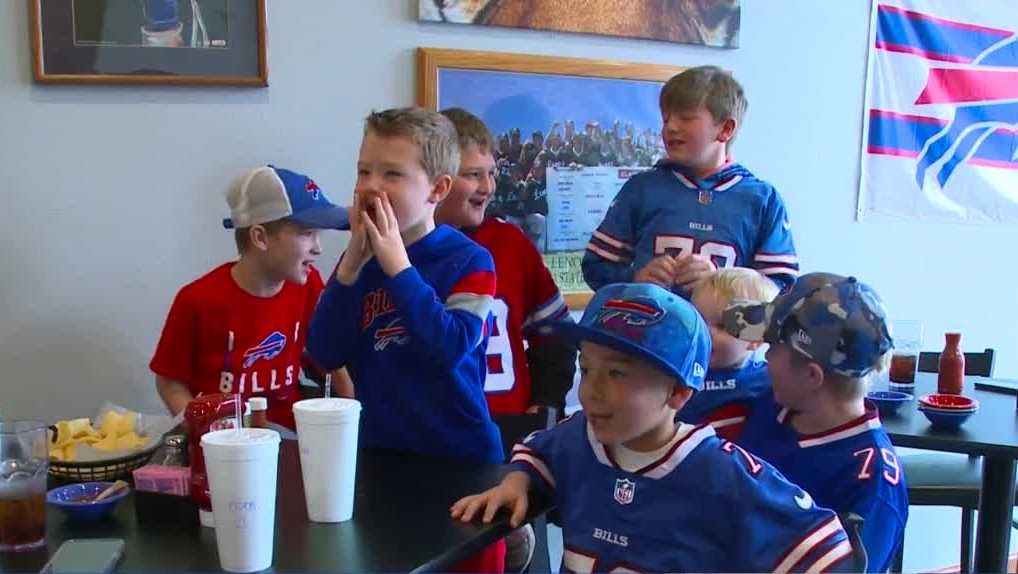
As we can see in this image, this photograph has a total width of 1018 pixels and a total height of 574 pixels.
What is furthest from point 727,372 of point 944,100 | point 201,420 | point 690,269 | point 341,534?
point 944,100

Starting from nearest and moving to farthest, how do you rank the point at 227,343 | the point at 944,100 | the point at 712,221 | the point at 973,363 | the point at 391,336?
the point at 391,336 < the point at 227,343 < the point at 712,221 < the point at 973,363 < the point at 944,100

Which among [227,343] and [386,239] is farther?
[227,343]

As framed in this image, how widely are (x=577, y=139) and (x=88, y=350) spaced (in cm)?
144

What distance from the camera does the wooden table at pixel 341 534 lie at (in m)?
1.12

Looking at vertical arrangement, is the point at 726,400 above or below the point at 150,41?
below

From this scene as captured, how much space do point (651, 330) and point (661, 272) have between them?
85 cm

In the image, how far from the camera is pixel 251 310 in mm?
2080

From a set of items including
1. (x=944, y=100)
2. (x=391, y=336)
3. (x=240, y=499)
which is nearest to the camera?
(x=240, y=499)

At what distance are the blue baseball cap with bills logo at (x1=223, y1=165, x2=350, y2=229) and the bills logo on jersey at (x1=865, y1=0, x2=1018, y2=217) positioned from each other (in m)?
2.09

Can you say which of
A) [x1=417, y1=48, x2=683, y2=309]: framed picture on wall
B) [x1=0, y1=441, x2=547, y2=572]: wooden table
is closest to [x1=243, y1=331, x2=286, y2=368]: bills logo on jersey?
[x1=0, y1=441, x2=547, y2=572]: wooden table

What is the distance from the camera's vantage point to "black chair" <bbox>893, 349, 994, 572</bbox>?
2592 millimetres

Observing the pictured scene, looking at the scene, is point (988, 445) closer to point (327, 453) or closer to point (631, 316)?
point (631, 316)

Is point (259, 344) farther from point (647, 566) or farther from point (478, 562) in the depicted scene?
point (647, 566)

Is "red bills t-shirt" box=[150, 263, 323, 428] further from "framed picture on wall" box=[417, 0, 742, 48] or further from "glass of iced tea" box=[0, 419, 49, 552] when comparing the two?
"framed picture on wall" box=[417, 0, 742, 48]
